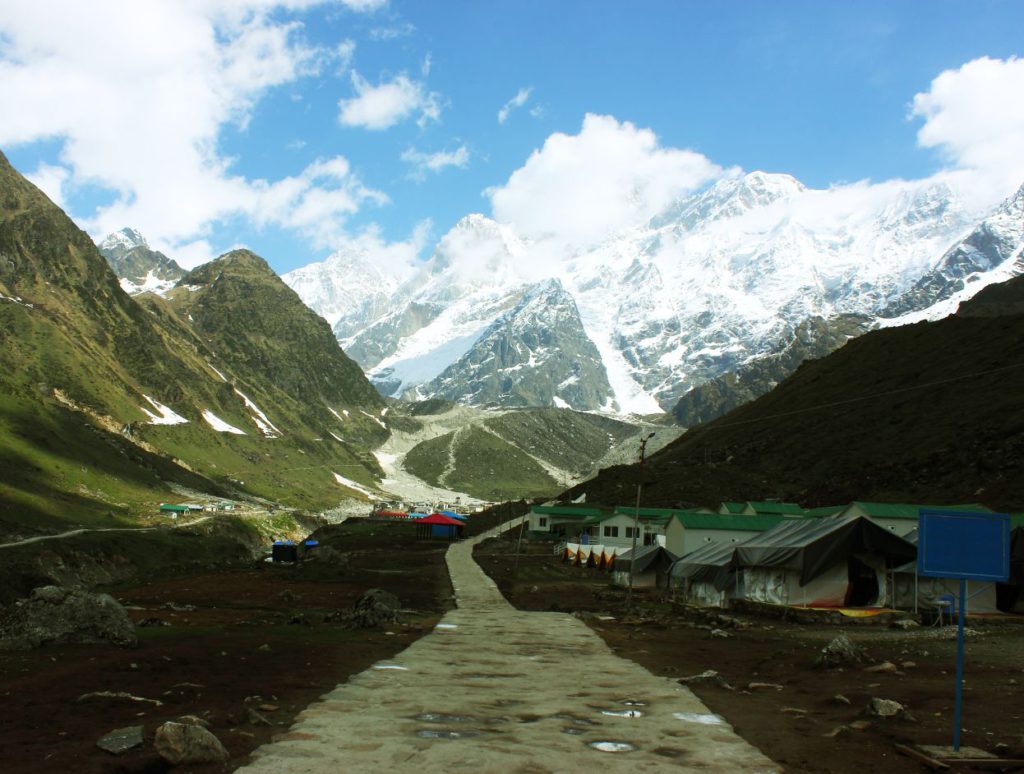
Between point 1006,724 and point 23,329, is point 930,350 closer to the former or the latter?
point 1006,724

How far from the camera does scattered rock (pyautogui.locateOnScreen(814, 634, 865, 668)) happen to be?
20.3m

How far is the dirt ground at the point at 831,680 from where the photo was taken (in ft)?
40.7

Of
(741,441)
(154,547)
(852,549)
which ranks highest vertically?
(741,441)

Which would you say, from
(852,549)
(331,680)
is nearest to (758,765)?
(331,680)

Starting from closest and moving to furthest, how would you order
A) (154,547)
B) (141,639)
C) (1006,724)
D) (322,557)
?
(1006,724) → (141,639) → (322,557) → (154,547)

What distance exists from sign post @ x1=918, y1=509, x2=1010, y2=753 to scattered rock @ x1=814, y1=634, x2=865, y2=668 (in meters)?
9.38

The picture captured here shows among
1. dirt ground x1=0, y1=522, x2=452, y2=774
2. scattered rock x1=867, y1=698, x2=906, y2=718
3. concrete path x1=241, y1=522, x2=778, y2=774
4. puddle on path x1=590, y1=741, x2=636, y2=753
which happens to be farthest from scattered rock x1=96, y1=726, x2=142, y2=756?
scattered rock x1=867, y1=698, x2=906, y2=718

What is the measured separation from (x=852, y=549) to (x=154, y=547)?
70.8 metres

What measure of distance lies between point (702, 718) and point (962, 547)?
5281mm

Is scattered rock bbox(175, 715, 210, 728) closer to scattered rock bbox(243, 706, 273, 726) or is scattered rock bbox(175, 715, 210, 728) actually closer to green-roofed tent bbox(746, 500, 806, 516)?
scattered rock bbox(243, 706, 273, 726)

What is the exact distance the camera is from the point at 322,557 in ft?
240

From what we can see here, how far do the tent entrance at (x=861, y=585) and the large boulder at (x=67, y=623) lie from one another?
2878 cm

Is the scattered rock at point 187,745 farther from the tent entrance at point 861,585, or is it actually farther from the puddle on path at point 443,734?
the tent entrance at point 861,585

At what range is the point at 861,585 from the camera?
37.8m
